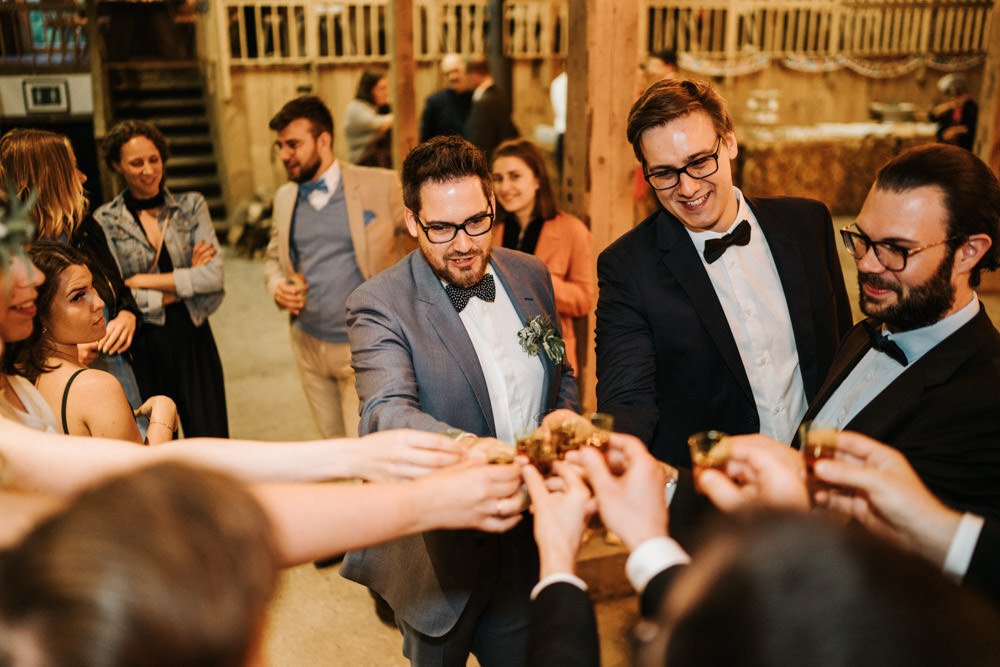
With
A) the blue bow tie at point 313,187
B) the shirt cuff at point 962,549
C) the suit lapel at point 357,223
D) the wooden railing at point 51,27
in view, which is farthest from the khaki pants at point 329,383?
the wooden railing at point 51,27

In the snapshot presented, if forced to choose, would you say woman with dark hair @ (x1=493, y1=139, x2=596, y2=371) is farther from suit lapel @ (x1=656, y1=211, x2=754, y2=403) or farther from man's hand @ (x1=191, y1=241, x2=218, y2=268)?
man's hand @ (x1=191, y1=241, x2=218, y2=268)

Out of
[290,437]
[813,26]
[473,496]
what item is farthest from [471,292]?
[813,26]

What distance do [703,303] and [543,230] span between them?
144 centimetres

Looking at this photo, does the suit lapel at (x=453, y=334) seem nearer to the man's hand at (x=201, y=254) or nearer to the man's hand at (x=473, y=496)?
the man's hand at (x=473, y=496)

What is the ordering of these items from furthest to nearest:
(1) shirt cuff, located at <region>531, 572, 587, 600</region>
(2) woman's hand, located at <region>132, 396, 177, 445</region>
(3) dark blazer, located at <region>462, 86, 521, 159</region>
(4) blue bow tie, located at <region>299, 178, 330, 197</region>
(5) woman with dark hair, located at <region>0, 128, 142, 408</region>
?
(3) dark blazer, located at <region>462, 86, 521, 159</region>
(4) blue bow tie, located at <region>299, 178, 330, 197</region>
(5) woman with dark hair, located at <region>0, 128, 142, 408</region>
(2) woman's hand, located at <region>132, 396, 177, 445</region>
(1) shirt cuff, located at <region>531, 572, 587, 600</region>

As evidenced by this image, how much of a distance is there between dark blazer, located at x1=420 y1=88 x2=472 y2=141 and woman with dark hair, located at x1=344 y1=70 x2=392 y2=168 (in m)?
0.42

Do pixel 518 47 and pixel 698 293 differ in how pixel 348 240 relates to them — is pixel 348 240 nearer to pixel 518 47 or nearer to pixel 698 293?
pixel 698 293

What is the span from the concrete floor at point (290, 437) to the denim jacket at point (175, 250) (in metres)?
1.33

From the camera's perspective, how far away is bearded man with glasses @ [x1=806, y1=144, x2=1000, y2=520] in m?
1.64

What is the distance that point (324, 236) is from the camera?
3809mm

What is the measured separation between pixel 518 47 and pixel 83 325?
9.39 m

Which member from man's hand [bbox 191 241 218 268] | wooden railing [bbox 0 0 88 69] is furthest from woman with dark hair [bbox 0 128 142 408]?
wooden railing [bbox 0 0 88 69]

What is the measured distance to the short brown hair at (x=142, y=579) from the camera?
30.4 inches

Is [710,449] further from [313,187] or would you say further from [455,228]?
[313,187]
